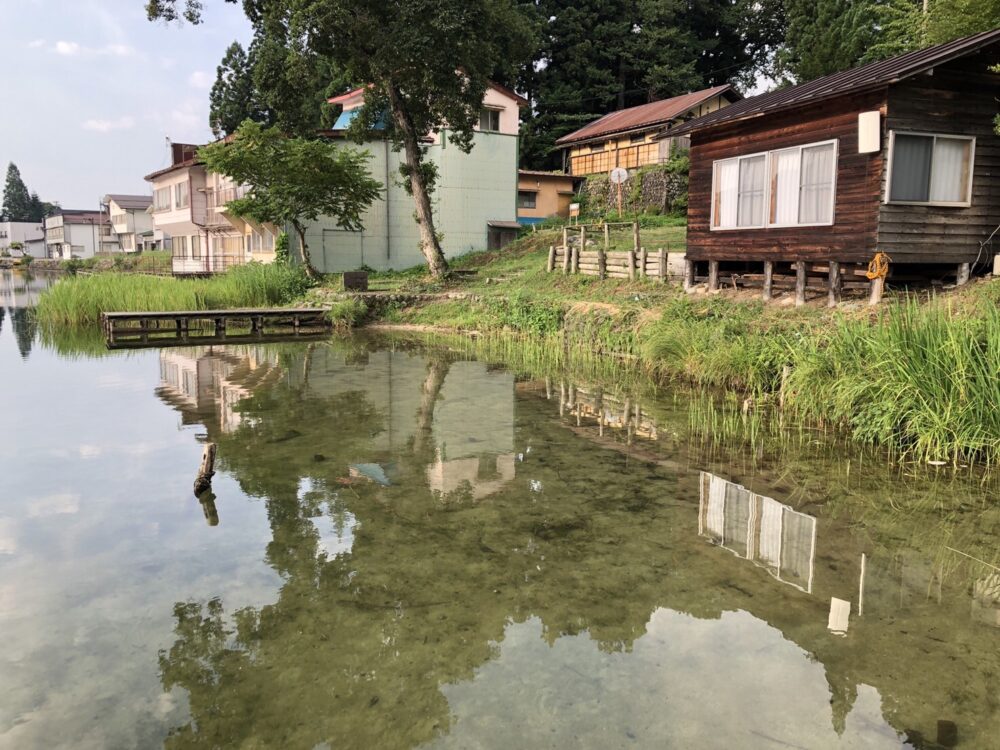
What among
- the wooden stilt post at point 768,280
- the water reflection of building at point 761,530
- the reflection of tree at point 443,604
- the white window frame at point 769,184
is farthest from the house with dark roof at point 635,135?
the reflection of tree at point 443,604

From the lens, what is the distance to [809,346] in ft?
35.0

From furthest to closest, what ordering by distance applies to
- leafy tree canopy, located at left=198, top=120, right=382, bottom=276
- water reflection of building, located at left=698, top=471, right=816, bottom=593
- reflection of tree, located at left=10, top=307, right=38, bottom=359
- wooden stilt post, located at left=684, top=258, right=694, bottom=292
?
leafy tree canopy, located at left=198, top=120, right=382, bottom=276 < reflection of tree, located at left=10, top=307, right=38, bottom=359 < wooden stilt post, located at left=684, top=258, right=694, bottom=292 < water reflection of building, located at left=698, top=471, right=816, bottom=593

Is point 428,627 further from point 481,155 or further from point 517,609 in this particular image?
point 481,155

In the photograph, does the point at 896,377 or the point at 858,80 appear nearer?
the point at 896,377

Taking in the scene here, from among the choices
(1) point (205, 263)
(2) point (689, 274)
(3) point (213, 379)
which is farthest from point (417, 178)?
(1) point (205, 263)

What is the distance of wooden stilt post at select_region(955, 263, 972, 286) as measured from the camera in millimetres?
13508

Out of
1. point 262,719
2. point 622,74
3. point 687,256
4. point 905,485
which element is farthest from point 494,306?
point 622,74

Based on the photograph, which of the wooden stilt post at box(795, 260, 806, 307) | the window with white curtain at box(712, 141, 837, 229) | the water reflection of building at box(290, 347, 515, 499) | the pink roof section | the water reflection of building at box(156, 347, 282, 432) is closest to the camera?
the water reflection of building at box(290, 347, 515, 499)

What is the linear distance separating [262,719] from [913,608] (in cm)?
427

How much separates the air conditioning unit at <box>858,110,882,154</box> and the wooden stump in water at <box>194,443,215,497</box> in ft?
37.0

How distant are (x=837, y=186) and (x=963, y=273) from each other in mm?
2682

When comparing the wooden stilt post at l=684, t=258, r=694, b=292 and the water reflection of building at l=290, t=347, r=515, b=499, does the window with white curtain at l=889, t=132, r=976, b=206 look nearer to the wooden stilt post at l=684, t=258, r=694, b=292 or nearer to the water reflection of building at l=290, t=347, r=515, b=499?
the wooden stilt post at l=684, t=258, r=694, b=292

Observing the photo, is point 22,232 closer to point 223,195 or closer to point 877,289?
point 223,195

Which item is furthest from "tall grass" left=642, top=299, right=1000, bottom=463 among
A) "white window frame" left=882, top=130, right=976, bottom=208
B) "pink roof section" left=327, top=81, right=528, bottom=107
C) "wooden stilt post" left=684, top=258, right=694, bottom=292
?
"pink roof section" left=327, top=81, right=528, bottom=107
